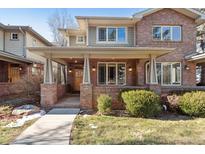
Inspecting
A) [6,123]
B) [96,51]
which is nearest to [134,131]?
[6,123]

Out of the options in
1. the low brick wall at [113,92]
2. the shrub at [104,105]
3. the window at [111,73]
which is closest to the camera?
the shrub at [104,105]

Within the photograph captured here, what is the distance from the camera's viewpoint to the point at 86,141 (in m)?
6.89

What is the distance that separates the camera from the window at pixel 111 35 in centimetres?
1700

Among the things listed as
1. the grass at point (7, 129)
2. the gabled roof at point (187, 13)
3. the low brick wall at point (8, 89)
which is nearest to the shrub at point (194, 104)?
the grass at point (7, 129)

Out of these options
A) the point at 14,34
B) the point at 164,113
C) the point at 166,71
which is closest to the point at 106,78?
the point at 166,71

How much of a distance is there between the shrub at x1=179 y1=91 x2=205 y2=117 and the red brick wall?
6448 mm

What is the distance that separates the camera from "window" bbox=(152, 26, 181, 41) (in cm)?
1700

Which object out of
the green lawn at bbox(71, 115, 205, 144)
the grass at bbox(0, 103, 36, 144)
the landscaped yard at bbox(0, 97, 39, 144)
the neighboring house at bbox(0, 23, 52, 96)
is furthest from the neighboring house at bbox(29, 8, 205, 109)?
the green lawn at bbox(71, 115, 205, 144)

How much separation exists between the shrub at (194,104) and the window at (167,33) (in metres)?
7.15

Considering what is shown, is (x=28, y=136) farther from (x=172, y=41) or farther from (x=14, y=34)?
(x=14, y=34)

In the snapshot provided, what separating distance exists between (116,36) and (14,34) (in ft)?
34.3

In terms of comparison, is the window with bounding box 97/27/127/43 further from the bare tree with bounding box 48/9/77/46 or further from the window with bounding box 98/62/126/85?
the bare tree with bounding box 48/9/77/46

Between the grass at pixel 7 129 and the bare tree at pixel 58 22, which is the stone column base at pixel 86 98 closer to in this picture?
the grass at pixel 7 129
